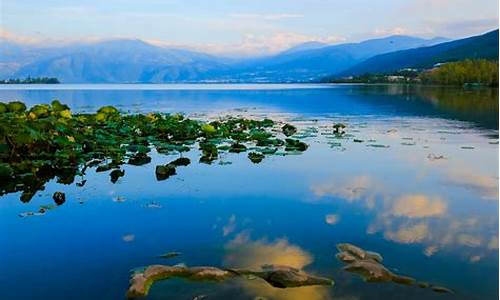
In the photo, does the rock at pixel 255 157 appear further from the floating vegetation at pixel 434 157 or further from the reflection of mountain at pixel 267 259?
the reflection of mountain at pixel 267 259

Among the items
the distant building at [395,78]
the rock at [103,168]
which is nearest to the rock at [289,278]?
the rock at [103,168]

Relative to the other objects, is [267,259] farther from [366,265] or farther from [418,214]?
[418,214]

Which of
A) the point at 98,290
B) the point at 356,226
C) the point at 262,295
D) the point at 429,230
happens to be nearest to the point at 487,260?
the point at 429,230

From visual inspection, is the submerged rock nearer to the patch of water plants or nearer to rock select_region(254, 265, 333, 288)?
rock select_region(254, 265, 333, 288)

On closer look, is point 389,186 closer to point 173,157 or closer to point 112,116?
point 173,157

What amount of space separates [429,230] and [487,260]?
5.06 feet

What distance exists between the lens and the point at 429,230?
9.45m

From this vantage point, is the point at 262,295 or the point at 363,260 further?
the point at 363,260

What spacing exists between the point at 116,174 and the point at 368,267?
30.1 ft

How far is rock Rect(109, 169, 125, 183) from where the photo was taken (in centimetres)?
1411

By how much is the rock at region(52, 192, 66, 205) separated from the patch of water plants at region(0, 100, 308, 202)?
0.56 metres

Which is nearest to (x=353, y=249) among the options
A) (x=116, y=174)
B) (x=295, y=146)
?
(x=116, y=174)

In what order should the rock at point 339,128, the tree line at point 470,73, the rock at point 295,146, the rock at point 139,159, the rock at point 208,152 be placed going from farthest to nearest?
the tree line at point 470,73 < the rock at point 339,128 < the rock at point 295,146 < the rock at point 208,152 < the rock at point 139,159

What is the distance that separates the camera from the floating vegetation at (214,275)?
691 centimetres
